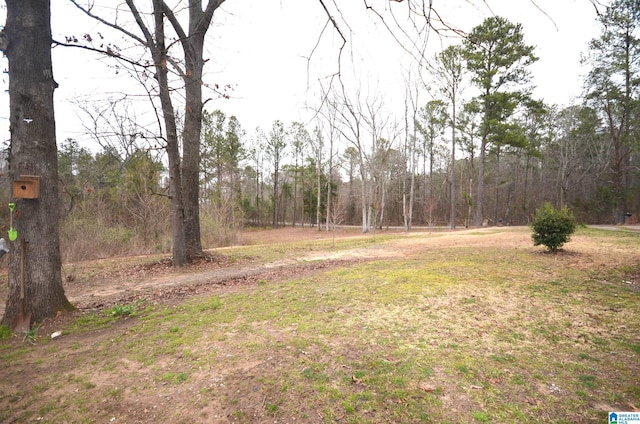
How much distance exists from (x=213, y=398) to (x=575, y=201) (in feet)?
121

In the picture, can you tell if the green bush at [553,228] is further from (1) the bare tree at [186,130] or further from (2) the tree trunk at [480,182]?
(2) the tree trunk at [480,182]

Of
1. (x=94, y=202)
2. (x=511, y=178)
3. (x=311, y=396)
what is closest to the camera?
(x=311, y=396)

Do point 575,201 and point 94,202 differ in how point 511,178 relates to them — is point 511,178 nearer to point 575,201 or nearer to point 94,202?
point 575,201

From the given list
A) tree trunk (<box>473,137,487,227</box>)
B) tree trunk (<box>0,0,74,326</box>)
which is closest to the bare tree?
tree trunk (<box>0,0,74,326</box>)

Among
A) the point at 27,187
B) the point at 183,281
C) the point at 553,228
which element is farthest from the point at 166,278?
the point at 553,228

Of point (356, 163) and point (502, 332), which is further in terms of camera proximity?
point (356, 163)

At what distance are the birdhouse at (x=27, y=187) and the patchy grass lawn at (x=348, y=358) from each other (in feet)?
5.89

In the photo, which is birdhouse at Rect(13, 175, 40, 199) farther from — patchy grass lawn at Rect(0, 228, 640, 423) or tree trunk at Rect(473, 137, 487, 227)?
tree trunk at Rect(473, 137, 487, 227)

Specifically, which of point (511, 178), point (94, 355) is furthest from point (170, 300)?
point (511, 178)

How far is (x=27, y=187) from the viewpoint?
12.3 ft

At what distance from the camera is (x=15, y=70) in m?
3.78

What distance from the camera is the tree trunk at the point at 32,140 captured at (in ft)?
12.4

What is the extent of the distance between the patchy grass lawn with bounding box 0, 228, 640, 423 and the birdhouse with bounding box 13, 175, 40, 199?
1795mm

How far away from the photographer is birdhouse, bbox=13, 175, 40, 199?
373 centimetres
